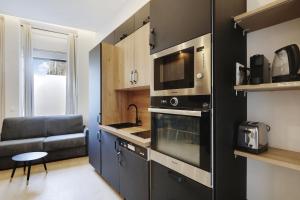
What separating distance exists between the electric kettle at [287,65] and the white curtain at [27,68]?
15.4 feet

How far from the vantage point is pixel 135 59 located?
90.6 inches

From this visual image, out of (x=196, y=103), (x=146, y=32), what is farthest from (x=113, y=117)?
(x=196, y=103)

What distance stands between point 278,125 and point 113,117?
2232 millimetres

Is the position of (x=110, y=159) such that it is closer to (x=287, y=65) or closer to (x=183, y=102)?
(x=183, y=102)

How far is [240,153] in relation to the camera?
121 centimetres

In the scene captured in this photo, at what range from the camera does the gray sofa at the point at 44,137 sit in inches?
134

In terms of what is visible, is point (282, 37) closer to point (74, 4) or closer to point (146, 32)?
point (146, 32)

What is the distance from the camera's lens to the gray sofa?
340 cm

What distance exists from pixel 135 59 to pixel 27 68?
3.24 metres

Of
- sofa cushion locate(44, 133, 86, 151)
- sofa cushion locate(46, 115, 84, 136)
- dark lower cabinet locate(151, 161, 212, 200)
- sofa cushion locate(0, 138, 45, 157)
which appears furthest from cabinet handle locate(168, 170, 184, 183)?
sofa cushion locate(46, 115, 84, 136)

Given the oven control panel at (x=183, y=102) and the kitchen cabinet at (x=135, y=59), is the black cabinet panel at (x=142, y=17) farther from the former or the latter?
the oven control panel at (x=183, y=102)

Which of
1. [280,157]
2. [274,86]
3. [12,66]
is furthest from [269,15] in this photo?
[12,66]

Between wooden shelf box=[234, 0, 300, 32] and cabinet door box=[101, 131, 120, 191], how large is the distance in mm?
1908

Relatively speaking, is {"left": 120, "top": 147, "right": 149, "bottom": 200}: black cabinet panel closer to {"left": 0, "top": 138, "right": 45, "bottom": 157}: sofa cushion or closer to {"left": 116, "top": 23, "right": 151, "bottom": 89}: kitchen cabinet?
{"left": 116, "top": 23, "right": 151, "bottom": 89}: kitchen cabinet
